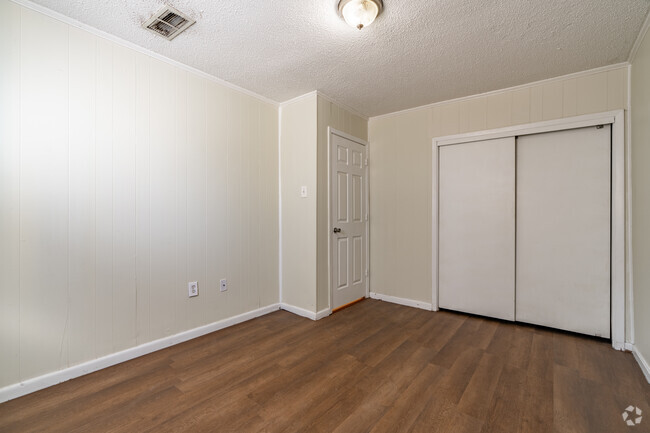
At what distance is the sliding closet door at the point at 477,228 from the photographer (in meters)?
2.97

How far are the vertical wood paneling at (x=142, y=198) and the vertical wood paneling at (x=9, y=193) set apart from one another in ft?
2.11

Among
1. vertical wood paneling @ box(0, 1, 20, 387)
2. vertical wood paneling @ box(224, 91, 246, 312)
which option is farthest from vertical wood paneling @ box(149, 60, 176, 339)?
vertical wood paneling @ box(0, 1, 20, 387)

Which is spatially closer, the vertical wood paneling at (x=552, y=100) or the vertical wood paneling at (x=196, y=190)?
the vertical wood paneling at (x=196, y=190)

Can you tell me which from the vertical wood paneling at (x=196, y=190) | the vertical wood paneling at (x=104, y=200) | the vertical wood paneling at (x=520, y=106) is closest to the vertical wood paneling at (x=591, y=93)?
the vertical wood paneling at (x=520, y=106)

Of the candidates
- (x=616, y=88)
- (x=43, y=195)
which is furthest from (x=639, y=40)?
(x=43, y=195)

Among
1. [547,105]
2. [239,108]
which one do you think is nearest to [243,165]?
[239,108]

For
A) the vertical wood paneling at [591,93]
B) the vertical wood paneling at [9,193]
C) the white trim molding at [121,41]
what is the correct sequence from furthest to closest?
the vertical wood paneling at [591,93] → the white trim molding at [121,41] → the vertical wood paneling at [9,193]

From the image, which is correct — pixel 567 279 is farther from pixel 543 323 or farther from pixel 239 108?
pixel 239 108

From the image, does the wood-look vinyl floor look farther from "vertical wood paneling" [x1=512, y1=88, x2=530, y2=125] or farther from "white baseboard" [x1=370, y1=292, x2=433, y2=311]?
"vertical wood paneling" [x1=512, y1=88, x2=530, y2=125]

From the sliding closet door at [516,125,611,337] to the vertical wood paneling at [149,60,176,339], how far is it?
3.36 meters

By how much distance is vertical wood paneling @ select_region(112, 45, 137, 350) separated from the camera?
84.3 inches

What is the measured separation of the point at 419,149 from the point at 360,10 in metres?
2.04

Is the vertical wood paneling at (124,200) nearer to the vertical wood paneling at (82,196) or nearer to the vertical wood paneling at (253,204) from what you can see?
the vertical wood paneling at (82,196)

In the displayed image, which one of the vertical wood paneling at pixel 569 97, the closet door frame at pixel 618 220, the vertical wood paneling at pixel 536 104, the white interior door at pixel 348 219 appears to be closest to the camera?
the closet door frame at pixel 618 220
